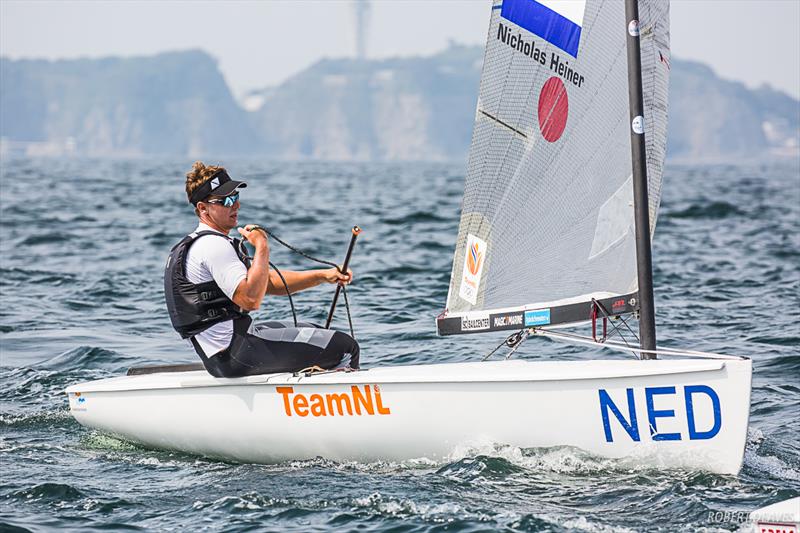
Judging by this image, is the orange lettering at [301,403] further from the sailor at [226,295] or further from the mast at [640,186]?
the mast at [640,186]

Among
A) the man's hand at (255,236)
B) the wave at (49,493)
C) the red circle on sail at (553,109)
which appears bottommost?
the wave at (49,493)

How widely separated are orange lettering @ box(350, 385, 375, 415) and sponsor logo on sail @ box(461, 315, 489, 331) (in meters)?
0.71

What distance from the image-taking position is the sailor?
518 cm

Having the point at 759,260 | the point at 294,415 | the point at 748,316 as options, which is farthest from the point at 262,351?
the point at 759,260

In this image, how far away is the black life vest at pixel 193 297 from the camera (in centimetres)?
530

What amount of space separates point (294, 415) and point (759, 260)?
996cm

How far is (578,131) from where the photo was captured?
18.0ft

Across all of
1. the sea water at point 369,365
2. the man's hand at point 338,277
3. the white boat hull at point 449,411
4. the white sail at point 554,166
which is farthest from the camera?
the man's hand at point 338,277

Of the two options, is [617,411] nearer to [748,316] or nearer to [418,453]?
[418,453]

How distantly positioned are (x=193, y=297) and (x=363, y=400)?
3.12 ft

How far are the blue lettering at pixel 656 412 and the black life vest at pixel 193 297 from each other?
196cm

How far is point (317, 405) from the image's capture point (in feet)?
17.6

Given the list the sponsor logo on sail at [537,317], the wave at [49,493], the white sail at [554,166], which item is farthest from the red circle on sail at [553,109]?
the wave at [49,493]

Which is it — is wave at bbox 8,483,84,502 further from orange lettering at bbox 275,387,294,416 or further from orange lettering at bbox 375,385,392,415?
orange lettering at bbox 375,385,392,415
